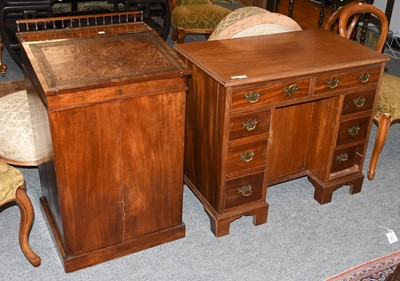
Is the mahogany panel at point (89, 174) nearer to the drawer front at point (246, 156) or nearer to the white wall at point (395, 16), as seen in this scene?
the drawer front at point (246, 156)

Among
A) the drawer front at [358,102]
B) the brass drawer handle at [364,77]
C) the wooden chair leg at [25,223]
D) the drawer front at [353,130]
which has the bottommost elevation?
the wooden chair leg at [25,223]

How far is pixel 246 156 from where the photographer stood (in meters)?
2.52

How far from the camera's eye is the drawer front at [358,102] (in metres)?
2.71

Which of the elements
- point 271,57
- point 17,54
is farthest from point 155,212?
point 17,54

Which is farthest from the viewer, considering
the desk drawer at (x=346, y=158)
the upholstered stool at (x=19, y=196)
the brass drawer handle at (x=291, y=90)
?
the desk drawer at (x=346, y=158)

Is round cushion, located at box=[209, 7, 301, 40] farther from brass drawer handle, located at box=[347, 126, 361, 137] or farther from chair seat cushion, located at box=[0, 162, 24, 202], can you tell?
chair seat cushion, located at box=[0, 162, 24, 202]

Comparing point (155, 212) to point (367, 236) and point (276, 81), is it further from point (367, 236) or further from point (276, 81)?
point (367, 236)

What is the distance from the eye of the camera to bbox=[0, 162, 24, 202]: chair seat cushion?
7.04ft

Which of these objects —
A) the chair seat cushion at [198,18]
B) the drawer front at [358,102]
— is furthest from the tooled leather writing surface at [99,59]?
the chair seat cushion at [198,18]

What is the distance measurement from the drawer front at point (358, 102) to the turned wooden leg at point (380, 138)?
0.30 metres

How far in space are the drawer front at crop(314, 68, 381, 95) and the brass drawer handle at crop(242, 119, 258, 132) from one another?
357mm

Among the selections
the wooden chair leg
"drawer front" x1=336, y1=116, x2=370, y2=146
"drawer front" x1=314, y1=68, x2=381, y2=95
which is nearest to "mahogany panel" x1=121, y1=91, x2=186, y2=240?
the wooden chair leg

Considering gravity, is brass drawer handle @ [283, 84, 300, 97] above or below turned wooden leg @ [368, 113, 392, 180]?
above

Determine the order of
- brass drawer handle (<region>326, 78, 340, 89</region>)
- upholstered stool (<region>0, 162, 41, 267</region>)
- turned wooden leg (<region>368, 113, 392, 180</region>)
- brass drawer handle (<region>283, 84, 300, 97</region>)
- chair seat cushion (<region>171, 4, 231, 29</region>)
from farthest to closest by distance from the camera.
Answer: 1. chair seat cushion (<region>171, 4, 231, 29</region>)
2. turned wooden leg (<region>368, 113, 392, 180</region>)
3. brass drawer handle (<region>326, 78, 340, 89</region>)
4. brass drawer handle (<region>283, 84, 300, 97</region>)
5. upholstered stool (<region>0, 162, 41, 267</region>)
